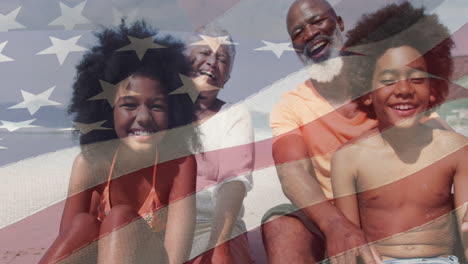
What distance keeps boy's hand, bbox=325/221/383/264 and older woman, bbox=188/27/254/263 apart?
256 millimetres

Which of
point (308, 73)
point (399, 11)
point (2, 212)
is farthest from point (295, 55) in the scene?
point (2, 212)

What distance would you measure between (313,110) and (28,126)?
0.84m

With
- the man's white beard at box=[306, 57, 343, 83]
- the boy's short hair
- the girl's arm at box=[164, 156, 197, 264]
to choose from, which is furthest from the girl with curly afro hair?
the boy's short hair

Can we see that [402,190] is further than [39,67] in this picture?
No

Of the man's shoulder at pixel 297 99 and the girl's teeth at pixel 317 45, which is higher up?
the girl's teeth at pixel 317 45

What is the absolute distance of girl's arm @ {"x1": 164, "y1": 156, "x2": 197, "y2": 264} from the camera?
118 cm

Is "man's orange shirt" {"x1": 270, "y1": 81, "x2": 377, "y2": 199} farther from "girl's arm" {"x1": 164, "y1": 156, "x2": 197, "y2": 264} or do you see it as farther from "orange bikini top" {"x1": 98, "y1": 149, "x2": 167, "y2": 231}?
"orange bikini top" {"x1": 98, "y1": 149, "x2": 167, "y2": 231}

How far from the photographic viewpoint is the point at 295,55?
1232 mm

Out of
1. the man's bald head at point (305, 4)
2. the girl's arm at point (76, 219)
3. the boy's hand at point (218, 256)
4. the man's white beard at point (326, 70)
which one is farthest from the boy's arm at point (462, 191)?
the girl's arm at point (76, 219)

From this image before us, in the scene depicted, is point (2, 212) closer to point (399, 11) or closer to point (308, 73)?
point (308, 73)

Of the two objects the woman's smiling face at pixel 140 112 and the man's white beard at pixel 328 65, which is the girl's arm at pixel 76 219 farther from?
the man's white beard at pixel 328 65

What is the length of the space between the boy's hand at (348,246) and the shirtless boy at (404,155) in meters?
0.02

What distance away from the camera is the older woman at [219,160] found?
1.22 metres

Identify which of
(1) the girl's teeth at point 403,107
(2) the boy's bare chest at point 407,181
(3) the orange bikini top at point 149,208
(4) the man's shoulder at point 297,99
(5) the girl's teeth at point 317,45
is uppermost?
(5) the girl's teeth at point 317,45
